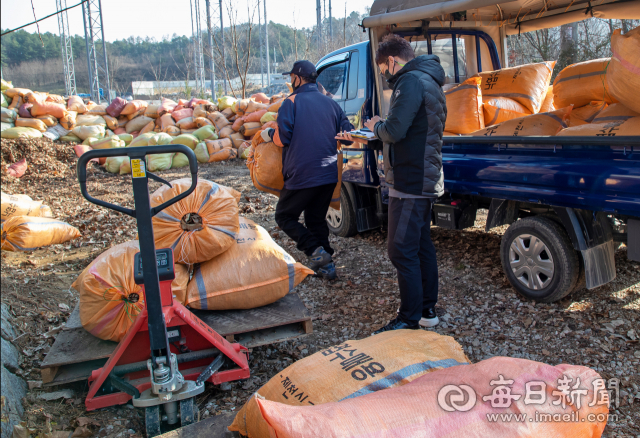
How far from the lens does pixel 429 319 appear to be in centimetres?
324

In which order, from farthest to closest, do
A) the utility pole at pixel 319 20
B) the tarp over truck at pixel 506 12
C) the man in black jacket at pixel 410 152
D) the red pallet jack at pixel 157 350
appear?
the utility pole at pixel 319 20 < the tarp over truck at pixel 506 12 < the man in black jacket at pixel 410 152 < the red pallet jack at pixel 157 350

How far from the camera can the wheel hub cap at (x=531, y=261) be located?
3.31 metres

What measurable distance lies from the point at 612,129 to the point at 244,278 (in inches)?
94.8

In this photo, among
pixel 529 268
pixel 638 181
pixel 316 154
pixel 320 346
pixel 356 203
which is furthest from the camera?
pixel 356 203

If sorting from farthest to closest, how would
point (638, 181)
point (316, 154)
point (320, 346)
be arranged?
1. point (316, 154)
2. point (320, 346)
3. point (638, 181)

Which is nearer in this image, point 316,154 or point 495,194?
point 495,194

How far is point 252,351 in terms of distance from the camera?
2.97 m

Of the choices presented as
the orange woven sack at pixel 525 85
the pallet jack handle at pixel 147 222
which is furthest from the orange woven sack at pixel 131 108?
the pallet jack handle at pixel 147 222

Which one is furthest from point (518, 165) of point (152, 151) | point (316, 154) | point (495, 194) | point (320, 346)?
point (152, 151)

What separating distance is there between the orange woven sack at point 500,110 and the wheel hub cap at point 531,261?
4.15 ft

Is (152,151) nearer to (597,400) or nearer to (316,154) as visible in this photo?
(597,400)

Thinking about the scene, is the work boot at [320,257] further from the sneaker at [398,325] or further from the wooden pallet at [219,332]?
the sneaker at [398,325]

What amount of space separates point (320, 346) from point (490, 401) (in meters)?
1.74

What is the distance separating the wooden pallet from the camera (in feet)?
7.83
